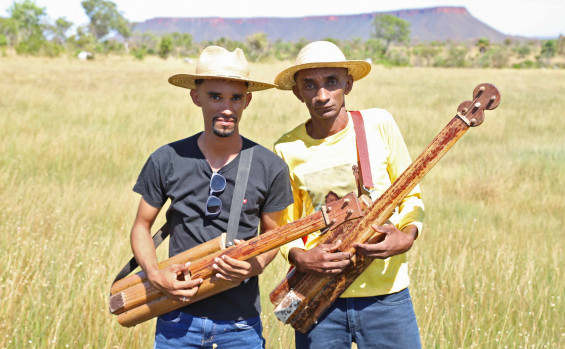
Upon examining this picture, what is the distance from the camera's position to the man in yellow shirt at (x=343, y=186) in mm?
2225

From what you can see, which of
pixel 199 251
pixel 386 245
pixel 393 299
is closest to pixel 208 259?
pixel 199 251

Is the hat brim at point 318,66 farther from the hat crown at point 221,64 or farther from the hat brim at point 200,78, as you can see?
the hat crown at point 221,64

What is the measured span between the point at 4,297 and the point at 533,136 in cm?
1080

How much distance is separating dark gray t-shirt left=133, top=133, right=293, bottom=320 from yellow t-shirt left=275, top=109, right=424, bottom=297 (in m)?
0.12

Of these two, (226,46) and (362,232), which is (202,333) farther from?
(226,46)

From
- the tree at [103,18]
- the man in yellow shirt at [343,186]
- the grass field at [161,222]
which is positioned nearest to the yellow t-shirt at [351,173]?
the man in yellow shirt at [343,186]

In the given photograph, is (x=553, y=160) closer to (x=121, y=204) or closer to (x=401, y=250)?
(x=121, y=204)

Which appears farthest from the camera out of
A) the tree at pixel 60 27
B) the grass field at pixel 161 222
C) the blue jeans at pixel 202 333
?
the tree at pixel 60 27

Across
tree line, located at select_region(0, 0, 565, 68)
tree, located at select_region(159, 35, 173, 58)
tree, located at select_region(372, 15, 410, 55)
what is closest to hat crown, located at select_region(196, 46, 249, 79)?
tree line, located at select_region(0, 0, 565, 68)

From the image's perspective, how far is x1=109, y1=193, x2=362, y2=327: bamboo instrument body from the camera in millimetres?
1940

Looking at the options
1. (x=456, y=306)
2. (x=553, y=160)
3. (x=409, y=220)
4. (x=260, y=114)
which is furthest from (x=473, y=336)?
(x=260, y=114)

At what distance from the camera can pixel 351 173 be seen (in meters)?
2.24

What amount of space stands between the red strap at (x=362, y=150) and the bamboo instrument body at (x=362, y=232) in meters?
0.14

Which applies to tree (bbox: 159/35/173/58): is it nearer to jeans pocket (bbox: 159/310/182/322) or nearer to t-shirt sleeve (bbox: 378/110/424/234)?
t-shirt sleeve (bbox: 378/110/424/234)
